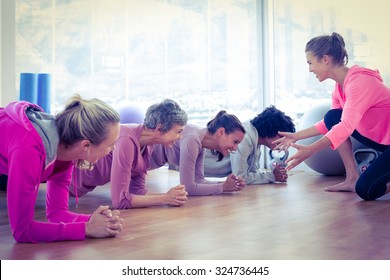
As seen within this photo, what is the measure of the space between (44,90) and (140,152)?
155 cm

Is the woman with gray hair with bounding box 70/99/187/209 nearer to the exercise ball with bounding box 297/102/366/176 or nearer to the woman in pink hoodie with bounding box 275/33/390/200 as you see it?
the woman in pink hoodie with bounding box 275/33/390/200

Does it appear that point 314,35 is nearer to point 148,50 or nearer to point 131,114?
point 148,50

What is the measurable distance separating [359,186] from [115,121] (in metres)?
1.84

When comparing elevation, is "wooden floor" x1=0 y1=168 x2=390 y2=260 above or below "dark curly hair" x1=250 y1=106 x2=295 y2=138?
below

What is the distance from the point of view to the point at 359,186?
11.6ft

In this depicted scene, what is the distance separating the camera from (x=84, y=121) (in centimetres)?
216

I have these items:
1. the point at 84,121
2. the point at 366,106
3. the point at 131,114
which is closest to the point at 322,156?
the point at 366,106

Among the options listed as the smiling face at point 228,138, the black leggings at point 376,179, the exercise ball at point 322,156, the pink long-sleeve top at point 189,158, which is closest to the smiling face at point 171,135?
the pink long-sleeve top at point 189,158

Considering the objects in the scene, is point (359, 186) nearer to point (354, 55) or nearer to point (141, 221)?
point (141, 221)

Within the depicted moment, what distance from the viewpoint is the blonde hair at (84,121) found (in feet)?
7.10

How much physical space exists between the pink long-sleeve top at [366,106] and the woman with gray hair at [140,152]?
0.89 meters

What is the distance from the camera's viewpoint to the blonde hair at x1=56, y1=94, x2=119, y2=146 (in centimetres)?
216

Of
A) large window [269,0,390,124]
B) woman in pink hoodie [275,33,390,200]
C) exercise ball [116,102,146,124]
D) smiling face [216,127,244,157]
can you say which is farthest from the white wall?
large window [269,0,390,124]

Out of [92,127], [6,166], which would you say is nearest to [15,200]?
[6,166]
